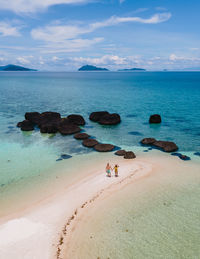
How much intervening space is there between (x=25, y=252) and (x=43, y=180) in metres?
12.0

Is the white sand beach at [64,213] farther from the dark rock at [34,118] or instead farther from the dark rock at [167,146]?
the dark rock at [34,118]

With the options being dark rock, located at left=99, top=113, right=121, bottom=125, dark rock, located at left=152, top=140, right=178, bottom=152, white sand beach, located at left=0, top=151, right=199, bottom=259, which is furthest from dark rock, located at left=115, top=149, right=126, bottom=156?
dark rock, located at left=99, top=113, right=121, bottom=125

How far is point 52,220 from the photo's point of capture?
63.1ft

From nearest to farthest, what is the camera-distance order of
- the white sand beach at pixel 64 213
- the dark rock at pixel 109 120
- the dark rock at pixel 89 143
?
the white sand beach at pixel 64 213 → the dark rock at pixel 89 143 → the dark rock at pixel 109 120

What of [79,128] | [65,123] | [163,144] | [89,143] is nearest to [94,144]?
[89,143]

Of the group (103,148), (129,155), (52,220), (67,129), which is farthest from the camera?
(67,129)

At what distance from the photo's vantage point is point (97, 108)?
2899 inches

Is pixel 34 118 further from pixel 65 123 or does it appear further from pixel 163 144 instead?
pixel 163 144

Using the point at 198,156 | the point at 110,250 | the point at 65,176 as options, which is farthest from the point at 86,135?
the point at 110,250

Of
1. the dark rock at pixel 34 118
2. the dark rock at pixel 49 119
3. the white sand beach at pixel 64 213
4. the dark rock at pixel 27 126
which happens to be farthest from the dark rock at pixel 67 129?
the white sand beach at pixel 64 213

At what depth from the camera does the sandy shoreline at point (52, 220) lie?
16.0 metres

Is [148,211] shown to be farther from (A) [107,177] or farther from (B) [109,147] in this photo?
(B) [109,147]

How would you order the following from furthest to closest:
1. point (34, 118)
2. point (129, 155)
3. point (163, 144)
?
point (34, 118), point (163, 144), point (129, 155)

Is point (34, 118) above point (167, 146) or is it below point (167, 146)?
below
